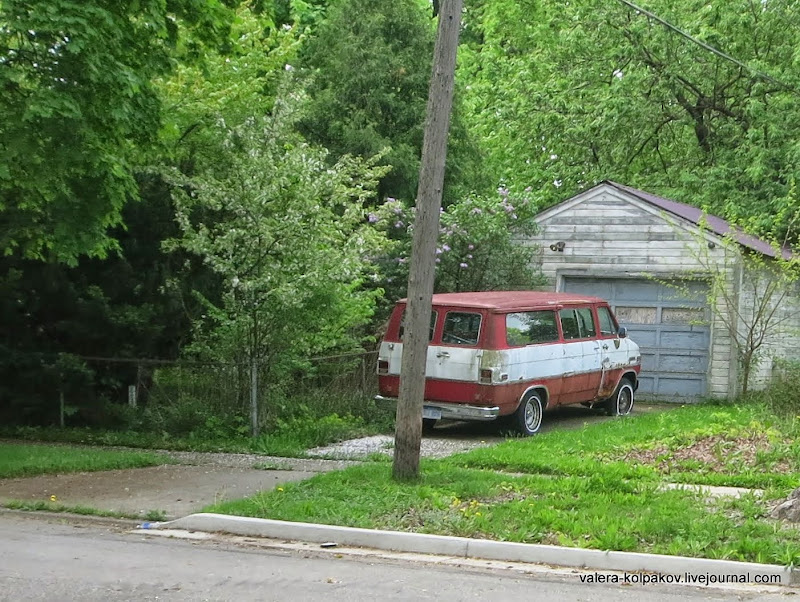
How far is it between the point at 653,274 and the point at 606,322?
2.85 metres

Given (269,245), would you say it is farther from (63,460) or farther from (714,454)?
(714,454)

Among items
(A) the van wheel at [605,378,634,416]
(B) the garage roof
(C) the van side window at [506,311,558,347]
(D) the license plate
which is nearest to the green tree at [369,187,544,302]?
(B) the garage roof

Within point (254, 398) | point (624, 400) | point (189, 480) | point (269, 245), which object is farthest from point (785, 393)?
point (189, 480)

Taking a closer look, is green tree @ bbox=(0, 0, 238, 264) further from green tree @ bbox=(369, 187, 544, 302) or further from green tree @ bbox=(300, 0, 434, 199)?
green tree @ bbox=(300, 0, 434, 199)

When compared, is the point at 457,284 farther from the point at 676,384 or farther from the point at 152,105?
the point at 152,105

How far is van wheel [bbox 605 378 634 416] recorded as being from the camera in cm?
1752

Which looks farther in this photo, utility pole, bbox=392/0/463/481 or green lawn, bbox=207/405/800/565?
utility pole, bbox=392/0/463/481

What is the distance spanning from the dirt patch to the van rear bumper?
2.32m

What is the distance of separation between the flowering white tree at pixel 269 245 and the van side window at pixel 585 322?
3786mm

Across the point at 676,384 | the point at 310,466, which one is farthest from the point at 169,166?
the point at 676,384

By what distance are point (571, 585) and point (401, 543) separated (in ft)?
5.50

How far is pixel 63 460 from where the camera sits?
12562 millimetres

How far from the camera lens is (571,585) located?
24.1 feet

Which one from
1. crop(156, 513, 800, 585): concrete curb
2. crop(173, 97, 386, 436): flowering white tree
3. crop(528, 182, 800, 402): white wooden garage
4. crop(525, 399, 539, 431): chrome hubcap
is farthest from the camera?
crop(528, 182, 800, 402): white wooden garage
